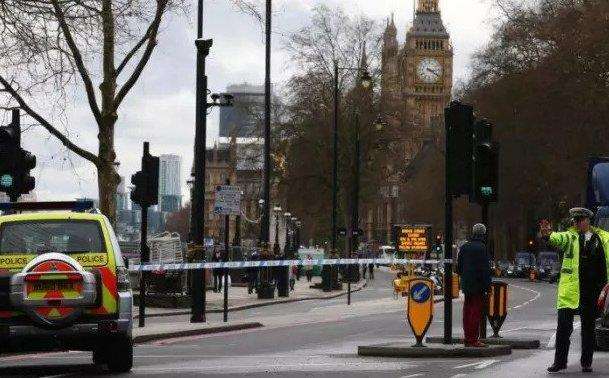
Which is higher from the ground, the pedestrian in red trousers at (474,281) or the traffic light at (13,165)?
the traffic light at (13,165)

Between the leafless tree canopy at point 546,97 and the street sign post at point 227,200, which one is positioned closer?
the street sign post at point 227,200

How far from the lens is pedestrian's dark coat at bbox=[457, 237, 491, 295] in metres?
21.5

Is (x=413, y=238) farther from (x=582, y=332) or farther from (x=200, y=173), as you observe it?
(x=582, y=332)

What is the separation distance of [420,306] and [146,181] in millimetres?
8220

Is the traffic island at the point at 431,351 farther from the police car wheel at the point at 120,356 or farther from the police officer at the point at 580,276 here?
the police car wheel at the point at 120,356

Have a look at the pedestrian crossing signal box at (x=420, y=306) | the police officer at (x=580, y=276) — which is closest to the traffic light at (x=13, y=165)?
the pedestrian crossing signal box at (x=420, y=306)

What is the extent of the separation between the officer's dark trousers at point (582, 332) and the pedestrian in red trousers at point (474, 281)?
3915 mm

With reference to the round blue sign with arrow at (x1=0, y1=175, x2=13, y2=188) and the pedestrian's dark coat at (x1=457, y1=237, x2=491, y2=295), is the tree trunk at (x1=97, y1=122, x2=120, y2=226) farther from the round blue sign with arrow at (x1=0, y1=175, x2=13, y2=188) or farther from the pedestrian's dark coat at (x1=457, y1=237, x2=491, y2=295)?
the pedestrian's dark coat at (x1=457, y1=237, x2=491, y2=295)

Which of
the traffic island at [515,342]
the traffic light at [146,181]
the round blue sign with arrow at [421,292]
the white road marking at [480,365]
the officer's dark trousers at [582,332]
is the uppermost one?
the traffic light at [146,181]

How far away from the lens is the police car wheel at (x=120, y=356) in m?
17.3

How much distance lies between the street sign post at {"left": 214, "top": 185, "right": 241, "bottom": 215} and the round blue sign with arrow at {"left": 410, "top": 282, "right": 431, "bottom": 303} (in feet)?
39.3

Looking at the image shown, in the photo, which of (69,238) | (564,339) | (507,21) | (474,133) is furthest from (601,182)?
(507,21)

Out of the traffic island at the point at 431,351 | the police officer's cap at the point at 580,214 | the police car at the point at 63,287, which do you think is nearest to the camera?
the police car at the point at 63,287

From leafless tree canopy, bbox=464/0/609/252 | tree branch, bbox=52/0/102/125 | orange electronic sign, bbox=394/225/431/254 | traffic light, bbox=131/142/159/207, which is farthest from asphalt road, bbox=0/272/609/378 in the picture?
leafless tree canopy, bbox=464/0/609/252
